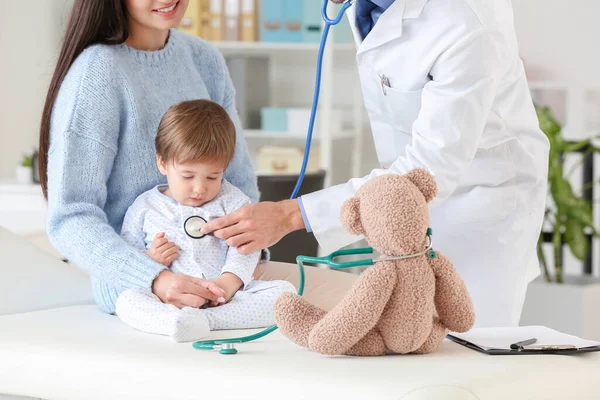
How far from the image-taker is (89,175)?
141 cm

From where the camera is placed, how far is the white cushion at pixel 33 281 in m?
1.49

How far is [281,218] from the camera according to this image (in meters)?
1.43

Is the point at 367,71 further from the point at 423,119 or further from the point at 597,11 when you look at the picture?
the point at 597,11

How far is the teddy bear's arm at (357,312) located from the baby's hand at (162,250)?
0.41 meters

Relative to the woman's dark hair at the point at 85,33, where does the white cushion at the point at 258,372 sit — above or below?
below

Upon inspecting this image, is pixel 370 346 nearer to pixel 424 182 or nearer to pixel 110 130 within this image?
Result: pixel 424 182

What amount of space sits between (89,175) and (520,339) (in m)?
0.74

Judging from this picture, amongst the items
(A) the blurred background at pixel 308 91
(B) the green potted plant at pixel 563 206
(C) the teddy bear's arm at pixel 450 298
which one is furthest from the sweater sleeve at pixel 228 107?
(B) the green potted plant at pixel 563 206

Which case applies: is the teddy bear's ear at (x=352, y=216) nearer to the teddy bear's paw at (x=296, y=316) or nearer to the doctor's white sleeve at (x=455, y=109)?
the teddy bear's paw at (x=296, y=316)

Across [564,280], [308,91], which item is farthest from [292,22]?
[564,280]

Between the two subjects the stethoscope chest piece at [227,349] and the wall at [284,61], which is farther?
the wall at [284,61]

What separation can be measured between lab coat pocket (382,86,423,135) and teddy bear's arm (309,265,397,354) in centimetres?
54

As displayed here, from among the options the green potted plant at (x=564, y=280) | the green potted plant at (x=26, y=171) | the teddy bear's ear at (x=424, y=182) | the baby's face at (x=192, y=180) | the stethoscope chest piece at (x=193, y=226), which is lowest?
the green potted plant at (x=564, y=280)

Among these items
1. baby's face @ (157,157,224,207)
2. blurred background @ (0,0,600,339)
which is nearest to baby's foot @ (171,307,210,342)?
baby's face @ (157,157,224,207)
